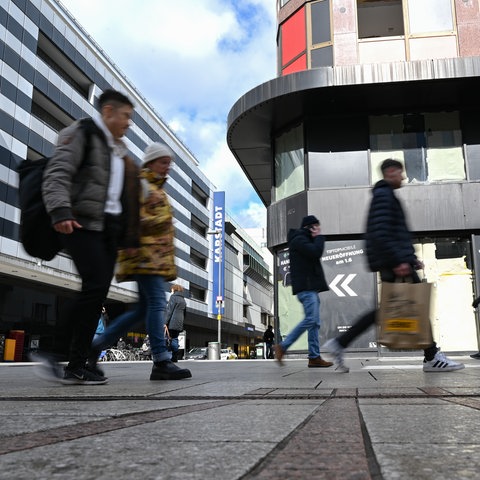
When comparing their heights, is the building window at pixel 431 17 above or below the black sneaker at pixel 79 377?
above

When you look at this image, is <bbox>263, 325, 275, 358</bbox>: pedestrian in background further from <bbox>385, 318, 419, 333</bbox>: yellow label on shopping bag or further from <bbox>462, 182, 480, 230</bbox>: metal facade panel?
<bbox>385, 318, 419, 333</bbox>: yellow label on shopping bag

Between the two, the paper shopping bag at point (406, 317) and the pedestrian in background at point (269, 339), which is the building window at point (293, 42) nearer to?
the pedestrian in background at point (269, 339)

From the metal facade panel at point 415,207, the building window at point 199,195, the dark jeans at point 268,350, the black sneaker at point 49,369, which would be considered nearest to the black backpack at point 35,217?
the black sneaker at point 49,369

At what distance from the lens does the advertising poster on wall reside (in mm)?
12875

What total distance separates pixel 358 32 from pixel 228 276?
5417 cm

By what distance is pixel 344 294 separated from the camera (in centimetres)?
1311

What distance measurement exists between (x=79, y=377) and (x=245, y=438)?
2.56 meters

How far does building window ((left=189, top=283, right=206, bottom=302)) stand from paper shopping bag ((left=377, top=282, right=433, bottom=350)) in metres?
→ 52.8

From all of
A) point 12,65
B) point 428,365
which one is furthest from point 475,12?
A: point 12,65

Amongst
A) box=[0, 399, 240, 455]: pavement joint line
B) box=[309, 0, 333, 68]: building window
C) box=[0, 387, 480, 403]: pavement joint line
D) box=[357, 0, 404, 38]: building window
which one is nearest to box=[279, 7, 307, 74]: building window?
box=[309, 0, 333, 68]: building window

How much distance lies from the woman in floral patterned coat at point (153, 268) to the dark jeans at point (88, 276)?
1.60 feet

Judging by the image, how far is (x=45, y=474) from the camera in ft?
3.56

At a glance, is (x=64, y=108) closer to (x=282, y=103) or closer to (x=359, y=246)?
(x=282, y=103)

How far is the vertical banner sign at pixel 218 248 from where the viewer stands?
6172 centimetres
